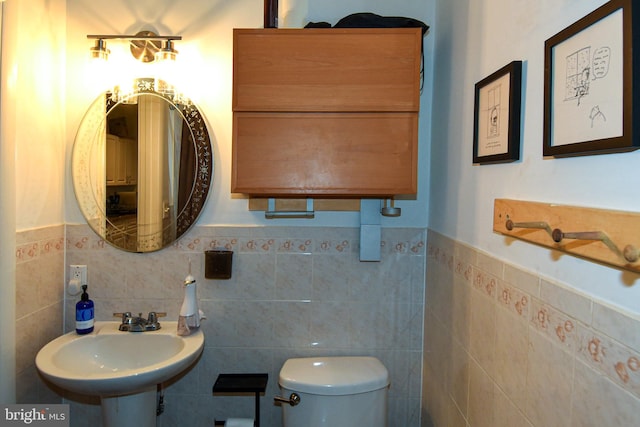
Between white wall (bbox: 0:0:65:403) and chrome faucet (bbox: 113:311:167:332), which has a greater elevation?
white wall (bbox: 0:0:65:403)

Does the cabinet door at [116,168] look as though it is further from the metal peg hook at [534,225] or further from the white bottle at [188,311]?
the metal peg hook at [534,225]

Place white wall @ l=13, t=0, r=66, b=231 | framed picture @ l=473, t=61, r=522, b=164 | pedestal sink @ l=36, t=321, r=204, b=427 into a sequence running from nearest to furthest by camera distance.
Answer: framed picture @ l=473, t=61, r=522, b=164 → pedestal sink @ l=36, t=321, r=204, b=427 → white wall @ l=13, t=0, r=66, b=231

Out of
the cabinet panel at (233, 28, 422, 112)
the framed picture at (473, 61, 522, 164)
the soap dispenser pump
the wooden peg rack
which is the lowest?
the soap dispenser pump

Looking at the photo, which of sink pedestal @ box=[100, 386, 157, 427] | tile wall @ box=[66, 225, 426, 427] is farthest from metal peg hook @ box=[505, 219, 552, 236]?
sink pedestal @ box=[100, 386, 157, 427]

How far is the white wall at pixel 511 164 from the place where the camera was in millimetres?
688

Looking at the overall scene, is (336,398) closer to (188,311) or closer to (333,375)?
(333,375)

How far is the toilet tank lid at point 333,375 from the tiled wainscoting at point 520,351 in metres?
0.25

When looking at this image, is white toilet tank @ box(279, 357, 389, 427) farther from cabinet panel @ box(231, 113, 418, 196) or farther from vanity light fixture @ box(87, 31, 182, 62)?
vanity light fixture @ box(87, 31, 182, 62)

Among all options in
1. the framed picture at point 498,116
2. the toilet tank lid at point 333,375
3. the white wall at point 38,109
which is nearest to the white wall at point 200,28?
the white wall at point 38,109

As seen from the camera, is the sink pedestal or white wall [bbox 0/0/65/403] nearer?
white wall [bbox 0/0/65/403]

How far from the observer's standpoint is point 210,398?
179 cm

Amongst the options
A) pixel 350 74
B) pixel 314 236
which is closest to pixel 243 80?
pixel 350 74

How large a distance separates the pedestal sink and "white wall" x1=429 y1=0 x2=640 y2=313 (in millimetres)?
1087

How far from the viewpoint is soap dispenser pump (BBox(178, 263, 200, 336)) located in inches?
63.9
